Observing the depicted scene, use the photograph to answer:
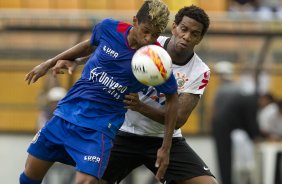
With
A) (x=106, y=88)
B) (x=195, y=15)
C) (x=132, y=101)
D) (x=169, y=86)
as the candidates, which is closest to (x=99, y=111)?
(x=106, y=88)

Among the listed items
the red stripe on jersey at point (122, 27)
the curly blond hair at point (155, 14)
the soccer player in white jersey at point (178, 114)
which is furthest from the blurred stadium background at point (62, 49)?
the curly blond hair at point (155, 14)

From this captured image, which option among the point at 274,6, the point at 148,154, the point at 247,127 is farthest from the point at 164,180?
the point at 274,6

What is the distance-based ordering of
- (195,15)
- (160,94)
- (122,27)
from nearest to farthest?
(122,27) → (195,15) → (160,94)

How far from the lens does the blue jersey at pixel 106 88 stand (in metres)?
8.31

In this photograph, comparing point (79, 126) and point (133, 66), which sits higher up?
point (133, 66)

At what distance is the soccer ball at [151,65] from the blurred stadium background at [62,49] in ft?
22.0

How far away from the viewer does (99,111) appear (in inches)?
328

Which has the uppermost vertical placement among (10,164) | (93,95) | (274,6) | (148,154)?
(93,95)

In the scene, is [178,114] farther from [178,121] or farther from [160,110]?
[160,110]

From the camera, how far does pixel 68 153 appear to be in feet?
27.5

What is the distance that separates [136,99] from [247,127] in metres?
6.95

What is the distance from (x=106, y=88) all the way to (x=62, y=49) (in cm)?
652

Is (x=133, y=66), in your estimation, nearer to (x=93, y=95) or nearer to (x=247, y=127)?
(x=93, y=95)

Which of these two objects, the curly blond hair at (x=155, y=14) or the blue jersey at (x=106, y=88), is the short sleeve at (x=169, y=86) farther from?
the curly blond hair at (x=155, y=14)
